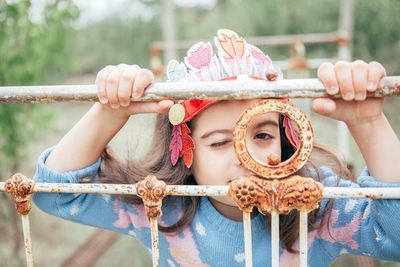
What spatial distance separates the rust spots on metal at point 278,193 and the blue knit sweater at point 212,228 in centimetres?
39

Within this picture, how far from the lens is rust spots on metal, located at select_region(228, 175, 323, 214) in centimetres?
106

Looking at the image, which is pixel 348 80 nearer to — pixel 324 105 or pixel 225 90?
pixel 324 105

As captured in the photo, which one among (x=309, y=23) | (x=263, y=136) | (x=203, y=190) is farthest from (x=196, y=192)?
(x=309, y=23)

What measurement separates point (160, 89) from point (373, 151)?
55 cm

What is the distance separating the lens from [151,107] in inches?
49.9

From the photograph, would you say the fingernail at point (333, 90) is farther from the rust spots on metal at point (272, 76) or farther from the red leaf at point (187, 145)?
the red leaf at point (187, 145)

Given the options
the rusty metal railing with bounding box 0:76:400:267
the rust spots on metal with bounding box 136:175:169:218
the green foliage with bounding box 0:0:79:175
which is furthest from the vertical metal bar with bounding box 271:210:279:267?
the green foliage with bounding box 0:0:79:175

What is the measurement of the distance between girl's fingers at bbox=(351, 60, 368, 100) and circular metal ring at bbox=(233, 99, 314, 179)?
0.44 ft

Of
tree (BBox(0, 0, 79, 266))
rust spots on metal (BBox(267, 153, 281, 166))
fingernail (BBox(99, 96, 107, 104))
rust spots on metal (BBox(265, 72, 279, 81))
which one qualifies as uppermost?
tree (BBox(0, 0, 79, 266))

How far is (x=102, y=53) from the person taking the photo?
52.9 feet

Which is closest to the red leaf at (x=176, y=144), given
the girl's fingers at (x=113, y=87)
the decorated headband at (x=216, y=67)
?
the decorated headband at (x=216, y=67)

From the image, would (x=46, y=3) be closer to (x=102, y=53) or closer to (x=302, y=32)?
(x=302, y=32)

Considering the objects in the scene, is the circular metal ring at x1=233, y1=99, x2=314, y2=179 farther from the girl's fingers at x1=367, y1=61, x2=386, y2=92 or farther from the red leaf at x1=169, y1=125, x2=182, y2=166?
the red leaf at x1=169, y1=125, x2=182, y2=166

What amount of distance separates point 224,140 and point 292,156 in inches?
15.9
